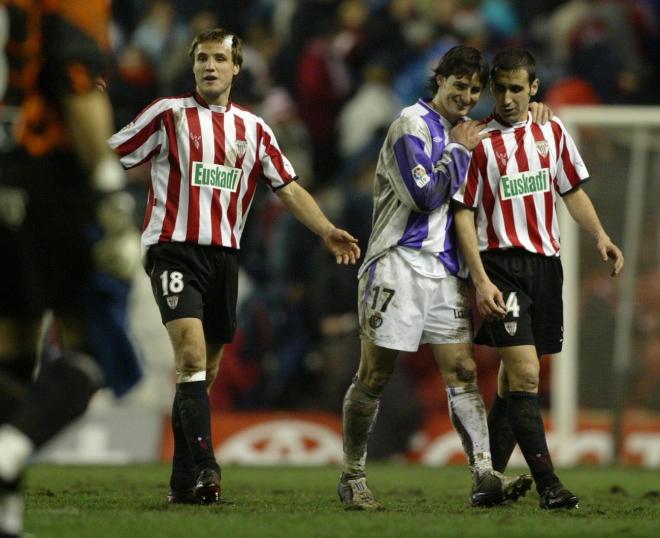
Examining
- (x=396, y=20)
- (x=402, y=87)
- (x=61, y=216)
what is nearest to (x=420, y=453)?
(x=402, y=87)

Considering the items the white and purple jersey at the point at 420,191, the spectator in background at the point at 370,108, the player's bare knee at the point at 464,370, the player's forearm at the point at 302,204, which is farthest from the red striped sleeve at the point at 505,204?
the spectator in background at the point at 370,108

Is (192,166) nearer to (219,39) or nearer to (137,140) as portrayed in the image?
(137,140)

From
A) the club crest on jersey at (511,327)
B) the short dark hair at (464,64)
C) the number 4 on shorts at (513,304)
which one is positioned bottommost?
the club crest on jersey at (511,327)

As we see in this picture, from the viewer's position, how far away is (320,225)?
711cm

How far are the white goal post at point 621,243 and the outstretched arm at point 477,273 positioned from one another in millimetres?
6119

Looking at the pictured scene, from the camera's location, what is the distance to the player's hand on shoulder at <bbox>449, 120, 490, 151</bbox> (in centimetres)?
693

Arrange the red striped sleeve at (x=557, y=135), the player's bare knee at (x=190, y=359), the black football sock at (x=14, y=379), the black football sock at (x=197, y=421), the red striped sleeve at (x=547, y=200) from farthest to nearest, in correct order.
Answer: the red striped sleeve at (x=557, y=135)
the red striped sleeve at (x=547, y=200)
the player's bare knee at (x=190, y=359)
the black football sock at (x=197, y=421)
the black football sock at (x=14, y=379)

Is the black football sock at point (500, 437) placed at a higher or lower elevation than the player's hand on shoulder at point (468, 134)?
lower

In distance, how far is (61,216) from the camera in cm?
461

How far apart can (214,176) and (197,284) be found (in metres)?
0.54

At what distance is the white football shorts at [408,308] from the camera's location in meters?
6.91

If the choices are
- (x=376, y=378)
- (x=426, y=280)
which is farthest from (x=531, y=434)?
(x=426, y=280)

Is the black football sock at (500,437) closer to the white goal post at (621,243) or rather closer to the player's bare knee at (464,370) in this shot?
the player's bare knee at (464,370)

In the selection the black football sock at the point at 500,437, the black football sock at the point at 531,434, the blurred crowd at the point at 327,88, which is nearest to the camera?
the black football sock at the point at 531,434
